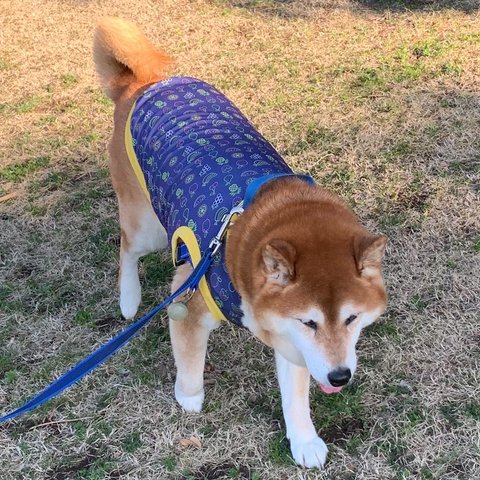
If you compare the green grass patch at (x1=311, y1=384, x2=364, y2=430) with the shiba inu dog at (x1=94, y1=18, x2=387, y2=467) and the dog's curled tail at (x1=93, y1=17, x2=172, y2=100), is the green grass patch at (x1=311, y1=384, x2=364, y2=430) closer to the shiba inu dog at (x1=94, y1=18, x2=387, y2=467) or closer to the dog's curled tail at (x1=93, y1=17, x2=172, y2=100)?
the shiba inu dog at (x1=94, y1=18, x2=387, y2=467)

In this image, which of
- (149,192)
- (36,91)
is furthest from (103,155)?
(149,192)

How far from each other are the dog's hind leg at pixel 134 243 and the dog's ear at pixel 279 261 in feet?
4.34

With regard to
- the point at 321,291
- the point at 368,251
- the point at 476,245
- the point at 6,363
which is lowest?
the point at 6,363

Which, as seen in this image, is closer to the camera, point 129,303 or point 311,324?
point 311,324

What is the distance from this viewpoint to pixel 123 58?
3.48m

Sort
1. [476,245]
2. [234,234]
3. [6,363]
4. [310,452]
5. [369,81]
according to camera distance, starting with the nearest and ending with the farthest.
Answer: [234,234] → [310,452] → [6,363] → [476,245] → [369,81]

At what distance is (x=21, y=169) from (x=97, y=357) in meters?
2.77

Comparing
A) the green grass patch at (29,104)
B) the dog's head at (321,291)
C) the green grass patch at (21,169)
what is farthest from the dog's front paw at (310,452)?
the green grass patch at (29,104)

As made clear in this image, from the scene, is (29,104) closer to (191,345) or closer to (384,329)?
(191,345)

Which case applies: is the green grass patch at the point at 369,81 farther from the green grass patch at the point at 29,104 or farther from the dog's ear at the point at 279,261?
the dog's ear at the point at 279,261

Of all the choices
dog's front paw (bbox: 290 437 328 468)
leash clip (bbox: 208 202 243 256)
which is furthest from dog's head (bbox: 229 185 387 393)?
dog's front paw (bbox: 290 437 328 468)

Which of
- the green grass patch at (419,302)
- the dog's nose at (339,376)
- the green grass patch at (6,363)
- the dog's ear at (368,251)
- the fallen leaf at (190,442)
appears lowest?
the green grass patch at (6,363)

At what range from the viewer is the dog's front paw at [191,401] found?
3062 millimetres

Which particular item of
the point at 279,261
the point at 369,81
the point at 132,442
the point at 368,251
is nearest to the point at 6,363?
the point at 132,442
